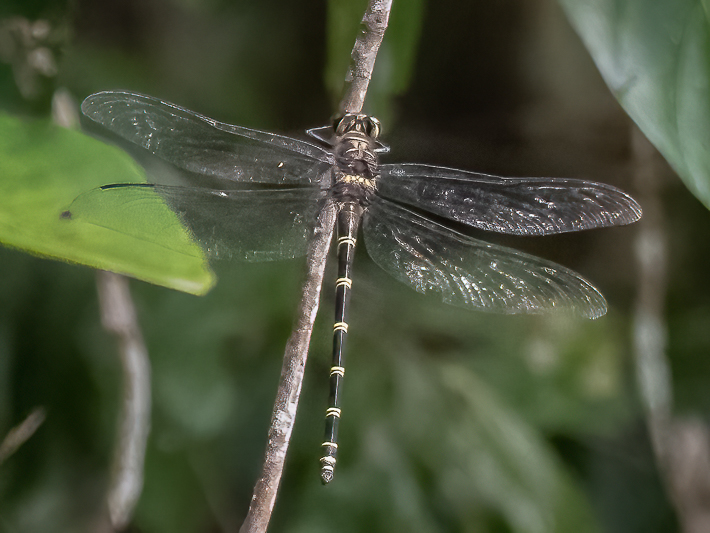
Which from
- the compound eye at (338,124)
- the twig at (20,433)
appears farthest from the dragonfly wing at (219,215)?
the twig at (20,433)

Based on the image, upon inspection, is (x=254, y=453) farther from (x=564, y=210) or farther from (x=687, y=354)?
(x=687, y=354)

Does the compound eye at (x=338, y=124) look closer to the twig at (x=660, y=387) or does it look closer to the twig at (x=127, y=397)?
the twig at (x=127, y=397)

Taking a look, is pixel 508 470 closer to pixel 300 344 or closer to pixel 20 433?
pixel 300 344

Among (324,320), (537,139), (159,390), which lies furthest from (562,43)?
(159,390)

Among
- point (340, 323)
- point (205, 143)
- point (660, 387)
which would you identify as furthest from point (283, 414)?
point (660, 387)

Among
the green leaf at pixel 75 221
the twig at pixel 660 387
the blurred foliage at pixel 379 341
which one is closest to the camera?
the green leaf at pixel 75 221
